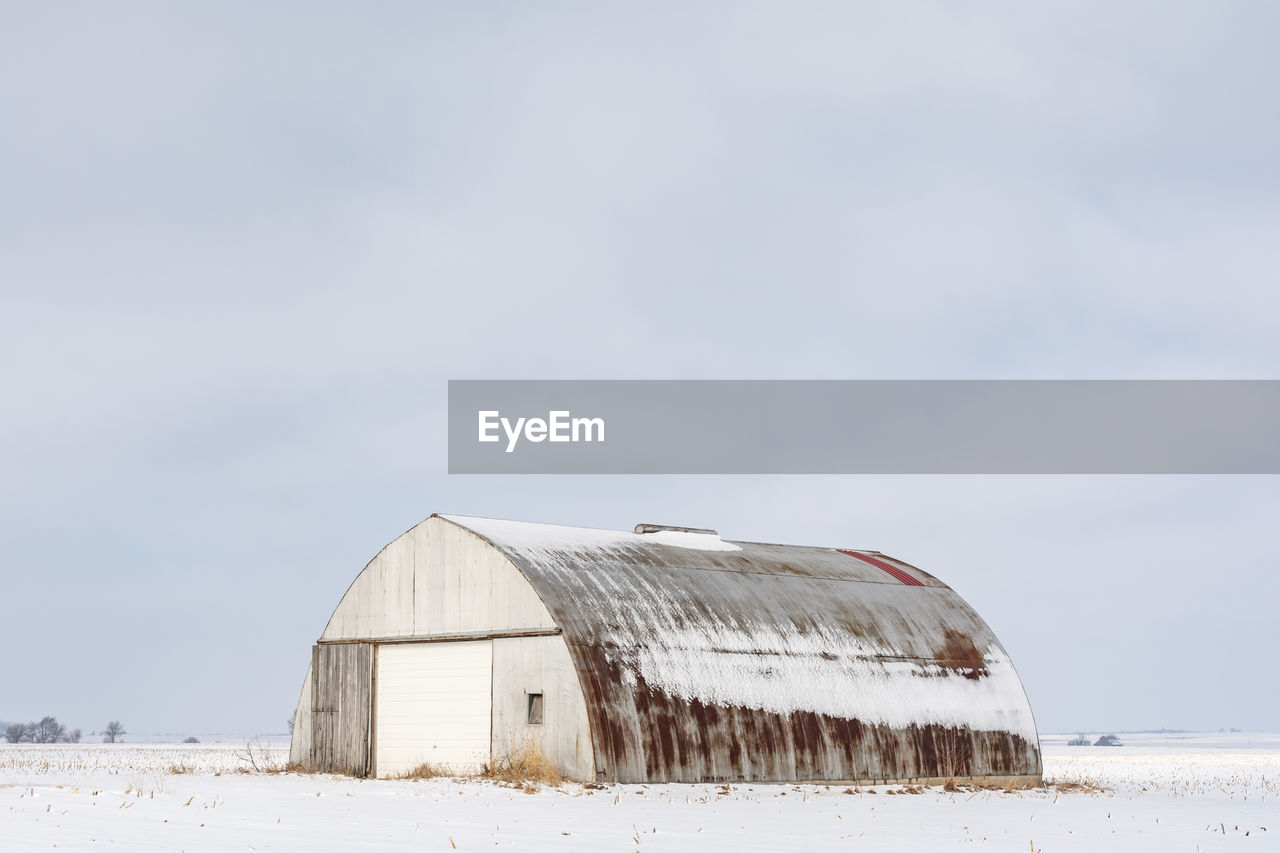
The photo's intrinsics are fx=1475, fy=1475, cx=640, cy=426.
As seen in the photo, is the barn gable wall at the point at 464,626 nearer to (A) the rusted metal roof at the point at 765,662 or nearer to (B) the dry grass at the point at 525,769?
(B) the dry grass at the point at 525,769

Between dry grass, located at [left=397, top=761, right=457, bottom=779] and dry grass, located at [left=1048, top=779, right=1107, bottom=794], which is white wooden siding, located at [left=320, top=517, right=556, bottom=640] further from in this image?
dry grass, located at [left=1048, top=779, right=1107, bottom=794]

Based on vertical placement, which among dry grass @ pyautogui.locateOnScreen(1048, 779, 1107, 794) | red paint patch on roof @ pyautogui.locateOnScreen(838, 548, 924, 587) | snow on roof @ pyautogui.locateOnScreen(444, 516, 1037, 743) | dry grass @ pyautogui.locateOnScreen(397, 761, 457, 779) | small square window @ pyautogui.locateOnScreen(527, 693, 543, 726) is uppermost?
red paint patch on roof @ pyautogui.locateOnScreen(838, 548, 924, 587)

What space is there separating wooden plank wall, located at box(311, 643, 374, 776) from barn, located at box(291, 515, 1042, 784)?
0.05 metres

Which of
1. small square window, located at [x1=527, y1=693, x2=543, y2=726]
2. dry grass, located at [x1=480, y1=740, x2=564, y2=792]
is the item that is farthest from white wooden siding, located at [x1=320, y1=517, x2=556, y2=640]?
dry grass, located at [x1=480, y1=740, x2=564, y2=792]

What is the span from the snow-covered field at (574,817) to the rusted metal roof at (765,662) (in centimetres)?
129

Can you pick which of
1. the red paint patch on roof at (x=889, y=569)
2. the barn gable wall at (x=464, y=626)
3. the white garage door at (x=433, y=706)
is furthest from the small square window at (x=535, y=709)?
the red paint patch on roof at (x=889, y=569)

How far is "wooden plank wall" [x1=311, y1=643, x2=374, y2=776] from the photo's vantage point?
34.4 m

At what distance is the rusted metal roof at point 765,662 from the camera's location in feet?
101

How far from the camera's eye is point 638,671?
30953mm

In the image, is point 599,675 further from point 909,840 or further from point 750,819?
point 909,840

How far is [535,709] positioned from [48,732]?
9368 cm

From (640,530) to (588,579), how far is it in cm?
697

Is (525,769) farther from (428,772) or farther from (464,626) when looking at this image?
(464,626)

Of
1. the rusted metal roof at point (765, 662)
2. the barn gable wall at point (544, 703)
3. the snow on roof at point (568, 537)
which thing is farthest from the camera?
the snow on roof at point (568, 537)
